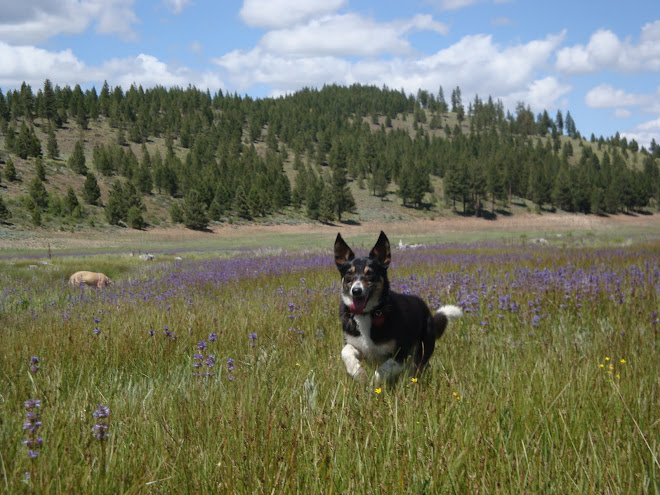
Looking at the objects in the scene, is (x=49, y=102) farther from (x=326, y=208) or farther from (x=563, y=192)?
(x=563, y=192)

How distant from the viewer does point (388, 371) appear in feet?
11.3

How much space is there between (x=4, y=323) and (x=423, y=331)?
5545mm

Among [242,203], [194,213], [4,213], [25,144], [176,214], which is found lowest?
[4,213]

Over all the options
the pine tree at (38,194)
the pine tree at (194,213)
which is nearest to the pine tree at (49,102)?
the pine tree at (38,194)

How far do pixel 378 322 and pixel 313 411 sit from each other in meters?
1.31

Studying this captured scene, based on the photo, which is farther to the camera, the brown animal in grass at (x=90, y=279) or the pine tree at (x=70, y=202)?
Answer: the pine tree at (x=70, y=202)

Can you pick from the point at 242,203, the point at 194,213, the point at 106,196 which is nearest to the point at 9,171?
the point at 106,196

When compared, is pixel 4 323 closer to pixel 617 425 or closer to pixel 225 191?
pixel 617 425

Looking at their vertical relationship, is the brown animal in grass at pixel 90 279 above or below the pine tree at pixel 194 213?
below

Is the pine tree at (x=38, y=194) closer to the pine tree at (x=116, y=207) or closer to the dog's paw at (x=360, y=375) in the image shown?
the pine tree at (x=116, y=207)

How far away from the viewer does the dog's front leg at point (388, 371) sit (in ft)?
11.2

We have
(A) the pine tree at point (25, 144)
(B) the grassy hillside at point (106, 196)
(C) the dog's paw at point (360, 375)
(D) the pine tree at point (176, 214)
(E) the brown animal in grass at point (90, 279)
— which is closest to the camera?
(C) the dog's paw at point (360, 375)

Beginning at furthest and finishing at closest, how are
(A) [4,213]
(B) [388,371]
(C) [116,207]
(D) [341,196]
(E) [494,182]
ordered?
(E) [494,182]
(D) [341,196]
(C) [116,207]
(A) [4,213]
(B) [388,371]

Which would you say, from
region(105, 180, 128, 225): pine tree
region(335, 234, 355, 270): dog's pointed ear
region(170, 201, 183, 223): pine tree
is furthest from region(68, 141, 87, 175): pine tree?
region(335, 234, 355, 270): dog's pointed ear
